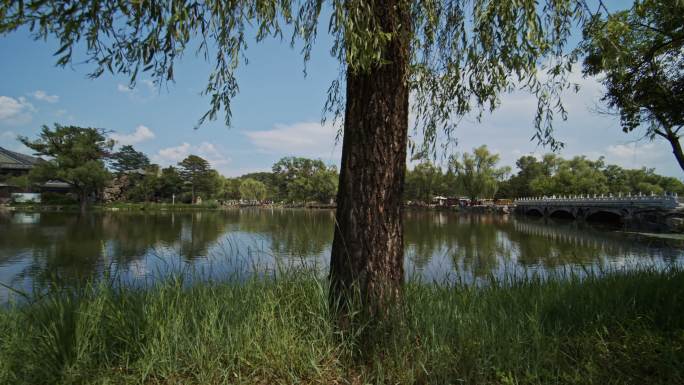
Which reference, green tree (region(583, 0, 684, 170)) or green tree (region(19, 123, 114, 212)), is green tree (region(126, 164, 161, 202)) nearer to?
green tree (region(19, 123, 114, 212))

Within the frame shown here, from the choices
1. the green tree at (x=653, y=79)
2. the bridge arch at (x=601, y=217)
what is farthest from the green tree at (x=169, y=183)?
the green tree at (x=653, y=79)

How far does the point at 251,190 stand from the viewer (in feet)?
236

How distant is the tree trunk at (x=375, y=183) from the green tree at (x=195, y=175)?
56414 mm

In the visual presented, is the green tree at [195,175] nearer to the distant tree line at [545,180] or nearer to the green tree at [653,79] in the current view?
the distant tree line at [545,180]

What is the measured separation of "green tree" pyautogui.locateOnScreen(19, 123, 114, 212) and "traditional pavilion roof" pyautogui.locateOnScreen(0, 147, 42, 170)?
868 centimetres

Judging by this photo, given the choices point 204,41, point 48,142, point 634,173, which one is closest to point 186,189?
point 48,142

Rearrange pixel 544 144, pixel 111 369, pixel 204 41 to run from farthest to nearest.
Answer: pixel 544 144 → pixel 204 41 → pixel 111 369

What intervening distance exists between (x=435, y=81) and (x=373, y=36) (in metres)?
1.43

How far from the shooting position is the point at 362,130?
7.59 feet

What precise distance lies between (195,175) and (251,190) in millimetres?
18048

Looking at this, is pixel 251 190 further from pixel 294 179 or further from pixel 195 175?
pixel 195 175

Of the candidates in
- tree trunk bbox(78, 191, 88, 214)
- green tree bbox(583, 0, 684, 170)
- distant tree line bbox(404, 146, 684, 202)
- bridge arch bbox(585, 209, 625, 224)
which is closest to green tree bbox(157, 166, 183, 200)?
tree trunk bbox(78, 191, 88, 214)

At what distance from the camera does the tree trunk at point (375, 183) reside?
7.51ft

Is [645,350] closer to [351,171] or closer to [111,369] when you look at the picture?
[351,171]
